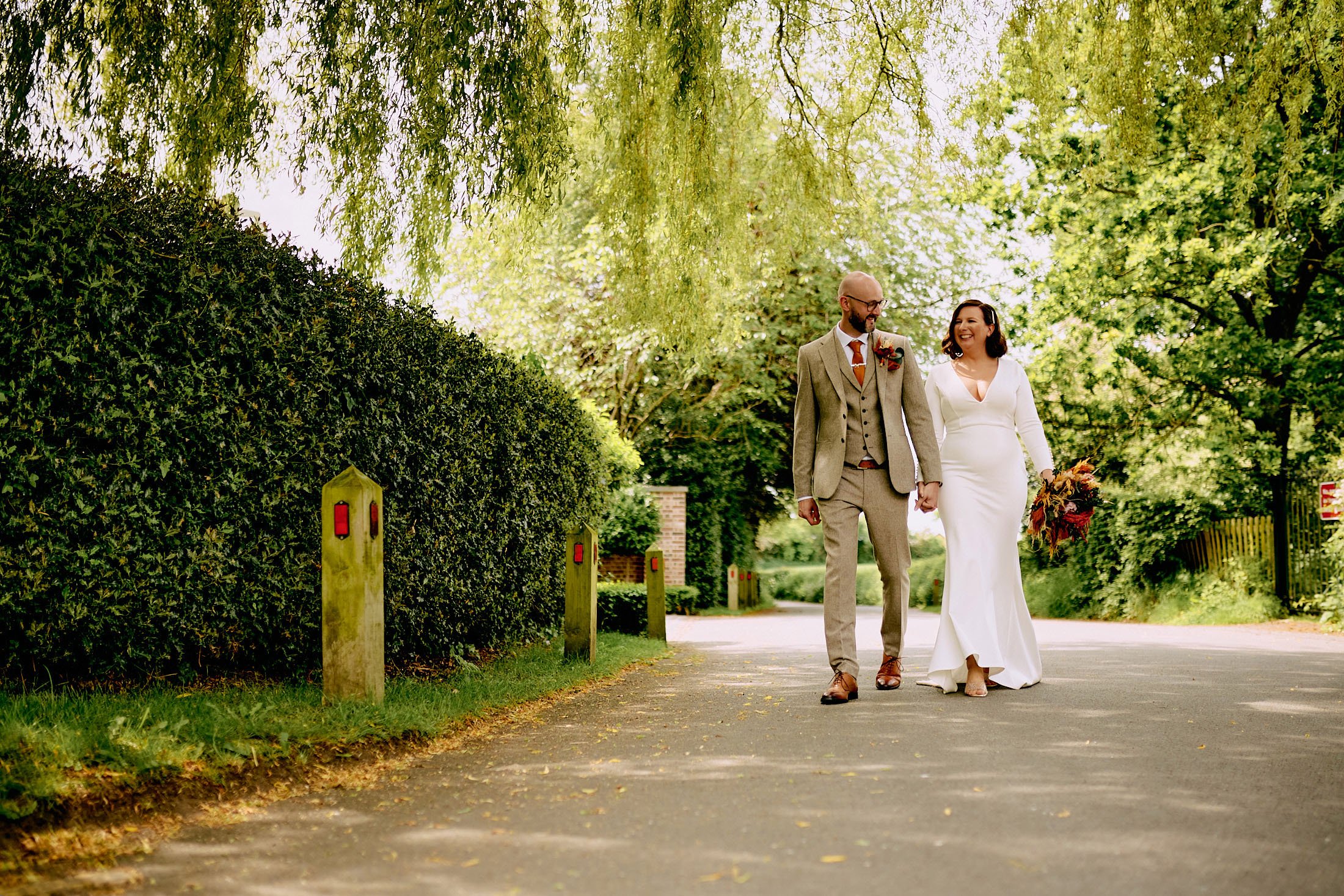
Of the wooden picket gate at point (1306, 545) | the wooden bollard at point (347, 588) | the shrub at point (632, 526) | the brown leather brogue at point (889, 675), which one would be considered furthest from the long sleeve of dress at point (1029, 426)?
the shrub at point (632, 526)

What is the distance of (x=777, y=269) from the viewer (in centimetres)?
1150

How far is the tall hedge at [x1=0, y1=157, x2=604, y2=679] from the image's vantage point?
5254 mm

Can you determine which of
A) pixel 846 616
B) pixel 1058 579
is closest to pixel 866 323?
pixel 846 616

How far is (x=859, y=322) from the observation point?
679 centimetres

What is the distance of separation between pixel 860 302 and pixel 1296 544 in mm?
15170

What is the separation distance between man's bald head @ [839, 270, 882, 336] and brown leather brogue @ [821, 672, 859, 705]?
198cm

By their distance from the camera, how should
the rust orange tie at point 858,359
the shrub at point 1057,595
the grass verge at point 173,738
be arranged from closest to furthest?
the grass verge at point 173,738
the rust orange tie at point 858,359
the shrub at point 1057,595

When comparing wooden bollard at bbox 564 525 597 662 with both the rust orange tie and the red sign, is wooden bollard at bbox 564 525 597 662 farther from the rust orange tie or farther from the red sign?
the red sign

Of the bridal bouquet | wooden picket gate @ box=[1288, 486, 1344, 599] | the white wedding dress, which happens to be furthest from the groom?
wooden picket gate @ box=[1288, 486, 1344, 599]

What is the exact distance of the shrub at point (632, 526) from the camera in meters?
24.5

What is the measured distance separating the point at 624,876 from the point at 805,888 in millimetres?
479

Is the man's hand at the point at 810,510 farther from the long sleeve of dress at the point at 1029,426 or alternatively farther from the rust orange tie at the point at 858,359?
the long sleeve of dress at the point at 1029,426

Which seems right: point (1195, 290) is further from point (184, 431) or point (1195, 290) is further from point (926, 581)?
point (926, 581)

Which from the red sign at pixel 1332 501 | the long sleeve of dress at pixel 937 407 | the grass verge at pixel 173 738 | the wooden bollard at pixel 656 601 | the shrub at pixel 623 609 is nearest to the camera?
the grass verge at pixel 173 738
